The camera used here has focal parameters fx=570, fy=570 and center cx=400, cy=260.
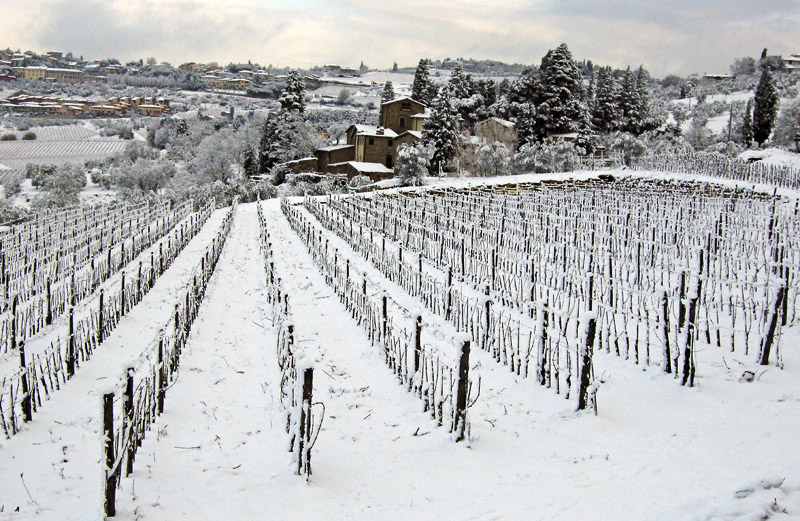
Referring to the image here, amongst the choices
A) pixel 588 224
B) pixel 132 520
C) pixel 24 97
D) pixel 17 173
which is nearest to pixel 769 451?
pixel 132 520

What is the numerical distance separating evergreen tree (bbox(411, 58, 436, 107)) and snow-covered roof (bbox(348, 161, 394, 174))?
58.5 feet

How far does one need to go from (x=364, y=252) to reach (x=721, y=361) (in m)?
10.9

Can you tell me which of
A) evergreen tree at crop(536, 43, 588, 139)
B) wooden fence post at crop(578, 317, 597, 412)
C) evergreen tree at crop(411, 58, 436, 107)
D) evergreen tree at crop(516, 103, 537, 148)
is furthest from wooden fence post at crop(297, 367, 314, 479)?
evergreen tree at crop(411, 58, 436, 107)

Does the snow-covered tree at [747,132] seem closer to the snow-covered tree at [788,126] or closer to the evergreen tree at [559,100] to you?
the snow-covered tree at [788,126]

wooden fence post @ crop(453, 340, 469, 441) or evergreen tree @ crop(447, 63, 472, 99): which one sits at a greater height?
evergreen tree @ crop(447, 63, 472, 99)

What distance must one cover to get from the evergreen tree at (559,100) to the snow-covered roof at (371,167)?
15.6 metres

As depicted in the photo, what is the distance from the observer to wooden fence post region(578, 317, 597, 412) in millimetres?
5926

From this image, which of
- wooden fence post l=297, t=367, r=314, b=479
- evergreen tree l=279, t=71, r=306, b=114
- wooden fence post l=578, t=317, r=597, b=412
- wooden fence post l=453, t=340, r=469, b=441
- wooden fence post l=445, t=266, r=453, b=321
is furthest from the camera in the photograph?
evergreen tree l=279, t=71, r=306, b=114

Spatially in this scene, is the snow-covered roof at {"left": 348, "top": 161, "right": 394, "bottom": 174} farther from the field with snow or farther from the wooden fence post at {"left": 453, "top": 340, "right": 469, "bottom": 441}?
the field with snow

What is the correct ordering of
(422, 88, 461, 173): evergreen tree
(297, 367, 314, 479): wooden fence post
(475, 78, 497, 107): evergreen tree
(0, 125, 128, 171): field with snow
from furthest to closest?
1. (0, 125, 128, 171): field with snow
2. (475, 78, 497, 107): evergreen tree
3. (422, 88, 461, 173): evergreen tree
4. (297, 367, 314, 479): wooden fence post

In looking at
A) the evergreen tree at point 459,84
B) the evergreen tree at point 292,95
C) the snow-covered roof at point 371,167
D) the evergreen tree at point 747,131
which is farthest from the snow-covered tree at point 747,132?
the evergreen tree at point 292,95

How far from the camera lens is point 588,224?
53.6 ft

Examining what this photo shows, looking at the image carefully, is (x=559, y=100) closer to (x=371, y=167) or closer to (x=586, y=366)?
(x=371, y=167)

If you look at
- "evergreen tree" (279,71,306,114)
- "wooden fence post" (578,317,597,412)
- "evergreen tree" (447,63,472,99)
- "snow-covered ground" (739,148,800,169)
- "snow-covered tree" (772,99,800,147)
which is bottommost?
"wooden fence post" (578,317,597,412)
